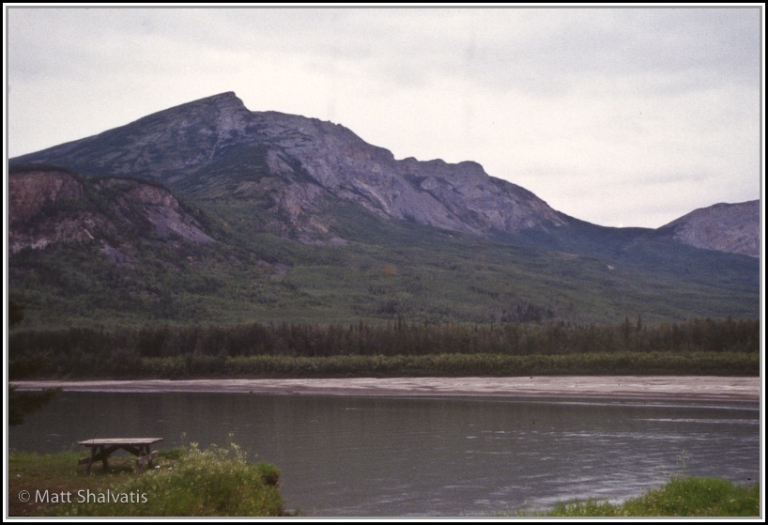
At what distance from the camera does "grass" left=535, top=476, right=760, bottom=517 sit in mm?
16906

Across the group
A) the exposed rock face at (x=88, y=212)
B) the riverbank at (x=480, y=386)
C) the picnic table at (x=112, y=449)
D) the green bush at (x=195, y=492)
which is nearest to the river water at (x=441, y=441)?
the riverbank at (x=480, y=386)

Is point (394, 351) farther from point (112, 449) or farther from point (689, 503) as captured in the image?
point (689, 503)

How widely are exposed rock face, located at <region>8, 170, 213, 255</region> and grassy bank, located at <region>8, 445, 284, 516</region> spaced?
126914 millimetres

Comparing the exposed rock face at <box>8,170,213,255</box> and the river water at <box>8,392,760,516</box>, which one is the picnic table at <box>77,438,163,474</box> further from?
the exposed rock face at <box>8,170,213,255</box>

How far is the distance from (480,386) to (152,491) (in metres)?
57.2

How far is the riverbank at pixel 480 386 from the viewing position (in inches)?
2464

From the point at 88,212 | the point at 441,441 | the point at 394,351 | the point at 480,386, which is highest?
the point at 88,212

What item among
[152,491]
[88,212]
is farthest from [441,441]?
[88,212]

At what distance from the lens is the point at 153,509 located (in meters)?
16.0

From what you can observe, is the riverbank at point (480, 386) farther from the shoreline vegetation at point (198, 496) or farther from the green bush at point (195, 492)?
the green bush at point (195, 492)

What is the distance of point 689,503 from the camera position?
17.6 meters

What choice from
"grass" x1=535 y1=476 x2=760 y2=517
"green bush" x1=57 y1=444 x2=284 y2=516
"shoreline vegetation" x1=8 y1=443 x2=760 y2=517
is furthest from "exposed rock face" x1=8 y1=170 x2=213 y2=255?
"grass" x1=535 y1=476 x2=760 y2=517

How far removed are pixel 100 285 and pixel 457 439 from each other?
11090cm

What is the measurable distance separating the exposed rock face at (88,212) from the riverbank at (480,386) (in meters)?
67.1
